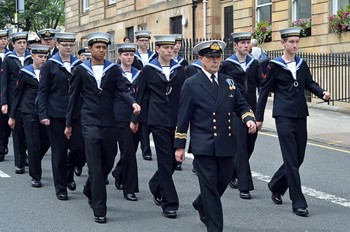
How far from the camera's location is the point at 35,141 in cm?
1042

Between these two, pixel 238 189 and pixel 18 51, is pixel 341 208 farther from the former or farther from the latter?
pixel 18 51

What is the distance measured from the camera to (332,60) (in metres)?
22.0

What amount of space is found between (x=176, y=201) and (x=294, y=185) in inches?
52.9

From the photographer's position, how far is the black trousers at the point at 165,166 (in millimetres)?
8344

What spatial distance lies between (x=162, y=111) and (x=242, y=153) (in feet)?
4.68

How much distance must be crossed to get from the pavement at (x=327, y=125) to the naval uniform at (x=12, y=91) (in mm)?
6348

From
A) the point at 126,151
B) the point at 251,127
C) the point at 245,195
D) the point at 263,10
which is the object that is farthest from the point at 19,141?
the point at 263,10

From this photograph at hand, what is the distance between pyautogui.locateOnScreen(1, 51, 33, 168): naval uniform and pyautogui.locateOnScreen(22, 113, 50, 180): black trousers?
0.76 m

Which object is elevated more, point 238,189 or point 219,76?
point 219,76

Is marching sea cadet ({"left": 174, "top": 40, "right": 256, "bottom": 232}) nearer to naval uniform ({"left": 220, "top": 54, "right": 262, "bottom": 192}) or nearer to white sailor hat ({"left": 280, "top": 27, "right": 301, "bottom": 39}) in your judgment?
white sailor hat ({"left": 280, "top": 27, "right": 301, "bottom": 39})

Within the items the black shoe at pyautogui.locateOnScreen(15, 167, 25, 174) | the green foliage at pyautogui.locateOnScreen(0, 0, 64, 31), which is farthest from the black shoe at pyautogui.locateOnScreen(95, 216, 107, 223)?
the green foliage at pyautogui.locateOnScreen(0, 0, 64, 31)

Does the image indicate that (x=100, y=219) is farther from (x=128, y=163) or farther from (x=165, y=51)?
(x=165, y=51)

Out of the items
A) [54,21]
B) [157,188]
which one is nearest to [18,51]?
[157,188]

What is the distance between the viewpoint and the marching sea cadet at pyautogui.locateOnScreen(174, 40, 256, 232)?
7.11m
